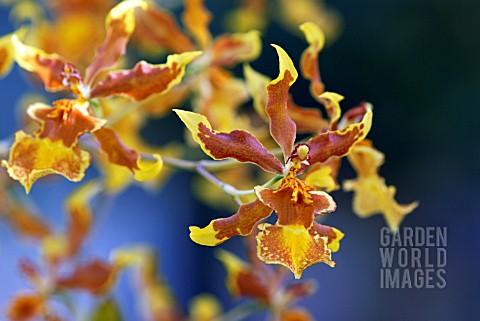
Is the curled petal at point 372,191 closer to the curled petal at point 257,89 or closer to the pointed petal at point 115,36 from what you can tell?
the curled petal at point 257,89

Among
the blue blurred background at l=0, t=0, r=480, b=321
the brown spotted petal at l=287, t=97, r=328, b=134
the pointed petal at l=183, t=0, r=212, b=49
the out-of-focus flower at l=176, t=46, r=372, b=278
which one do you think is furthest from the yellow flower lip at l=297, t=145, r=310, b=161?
the blue blurred background at l=0, t=0, r=480, b=321

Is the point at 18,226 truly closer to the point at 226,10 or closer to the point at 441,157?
the point at 226,10

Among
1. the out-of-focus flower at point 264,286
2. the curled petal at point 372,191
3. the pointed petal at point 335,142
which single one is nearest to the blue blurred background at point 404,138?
the out-of-focus flower at point 264,286

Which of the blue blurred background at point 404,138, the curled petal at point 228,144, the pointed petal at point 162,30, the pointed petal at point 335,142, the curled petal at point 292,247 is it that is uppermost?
the blue blurred background at point 404,138

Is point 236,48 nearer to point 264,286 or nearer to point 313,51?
point 313,51

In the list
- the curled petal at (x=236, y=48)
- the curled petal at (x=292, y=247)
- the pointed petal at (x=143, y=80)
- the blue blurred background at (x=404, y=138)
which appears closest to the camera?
the curled petal at (x=292, y=247)

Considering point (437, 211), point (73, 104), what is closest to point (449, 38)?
point (437, 211)
